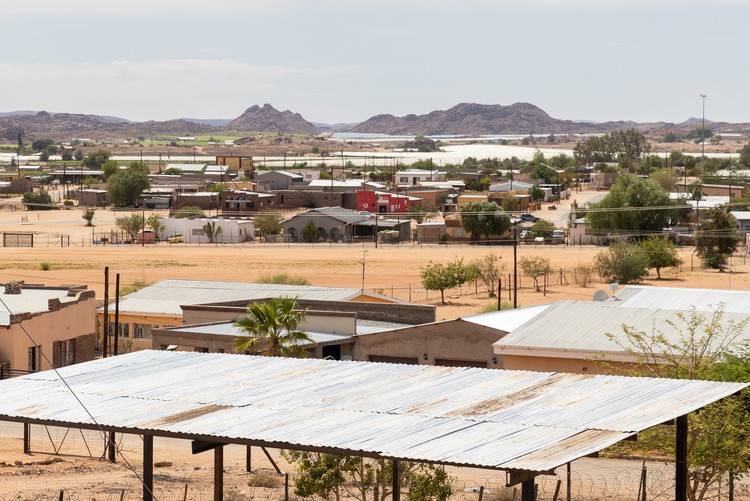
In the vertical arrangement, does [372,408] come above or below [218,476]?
above

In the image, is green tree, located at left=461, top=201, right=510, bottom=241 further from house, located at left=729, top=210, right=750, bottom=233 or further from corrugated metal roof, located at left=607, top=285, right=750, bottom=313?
corrugated metal roof, located at left=607, top=285, right=750, bottom=313

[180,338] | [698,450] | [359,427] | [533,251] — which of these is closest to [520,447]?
[359,427]

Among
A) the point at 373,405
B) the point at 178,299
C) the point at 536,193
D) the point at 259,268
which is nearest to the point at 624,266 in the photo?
the point at 259,268

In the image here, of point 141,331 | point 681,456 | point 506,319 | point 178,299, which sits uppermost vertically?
point 681,456

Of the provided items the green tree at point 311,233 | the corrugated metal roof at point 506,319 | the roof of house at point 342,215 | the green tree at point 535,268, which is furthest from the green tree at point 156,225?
the corrugated metal roof at point 506,319

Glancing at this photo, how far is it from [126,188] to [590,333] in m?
105

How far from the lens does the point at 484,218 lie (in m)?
97.8

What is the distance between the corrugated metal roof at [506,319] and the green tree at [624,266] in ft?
104

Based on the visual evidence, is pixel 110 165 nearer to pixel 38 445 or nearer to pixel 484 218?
pixel 484 218

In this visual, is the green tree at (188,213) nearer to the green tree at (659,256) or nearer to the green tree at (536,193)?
the green tree at (536,193)

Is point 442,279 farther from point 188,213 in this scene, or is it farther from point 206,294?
point 188,213

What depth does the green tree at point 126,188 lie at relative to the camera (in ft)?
430

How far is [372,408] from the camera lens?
53.5 feet

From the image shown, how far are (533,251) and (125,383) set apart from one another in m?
69.7
